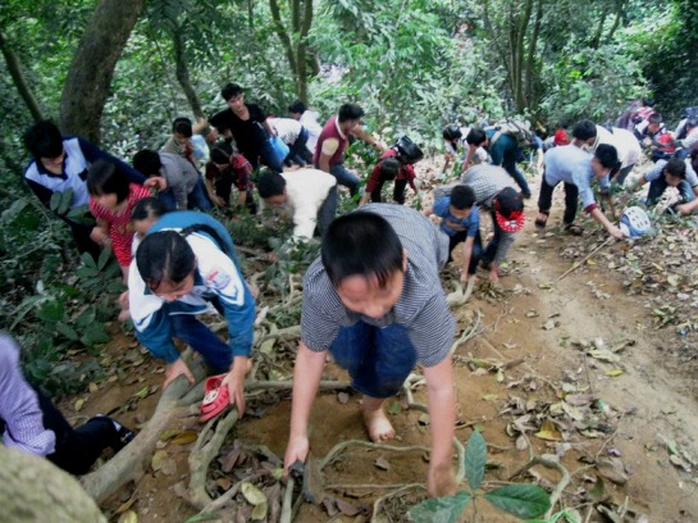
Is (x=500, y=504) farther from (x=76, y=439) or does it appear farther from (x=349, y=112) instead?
(x=349, y=112)

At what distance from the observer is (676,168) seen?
5.40 meters

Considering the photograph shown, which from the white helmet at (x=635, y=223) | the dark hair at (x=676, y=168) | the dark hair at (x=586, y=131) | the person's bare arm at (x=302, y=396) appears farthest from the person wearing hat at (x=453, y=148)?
the person's bare arm at (x=302, y=396)

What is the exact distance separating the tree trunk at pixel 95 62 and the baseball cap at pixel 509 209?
3.59 meters

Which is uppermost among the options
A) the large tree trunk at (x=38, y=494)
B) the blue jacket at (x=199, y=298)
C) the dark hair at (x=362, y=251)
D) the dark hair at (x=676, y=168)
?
the large tree trunk at (x=38, y=494)

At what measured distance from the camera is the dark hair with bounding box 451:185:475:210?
4086mm

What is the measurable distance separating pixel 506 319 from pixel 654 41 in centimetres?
1236

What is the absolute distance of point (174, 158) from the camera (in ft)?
15.6

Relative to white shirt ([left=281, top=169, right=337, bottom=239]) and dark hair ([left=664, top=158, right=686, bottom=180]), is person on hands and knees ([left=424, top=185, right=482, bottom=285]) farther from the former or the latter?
dark hair ([left=664, top=158, right=686, bottom=180])

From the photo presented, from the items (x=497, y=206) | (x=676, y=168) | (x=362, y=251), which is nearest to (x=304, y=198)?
(x=497, y=206)

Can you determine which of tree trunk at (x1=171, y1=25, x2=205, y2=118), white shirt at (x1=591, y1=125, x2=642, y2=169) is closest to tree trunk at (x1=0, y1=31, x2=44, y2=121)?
tree trunk at (x1=171, y1=25, x2=205, y2=118)

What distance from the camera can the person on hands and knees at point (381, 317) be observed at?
1.51 meters

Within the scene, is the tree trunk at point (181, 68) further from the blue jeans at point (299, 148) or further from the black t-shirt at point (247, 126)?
the blue jeans at point (299, 148)

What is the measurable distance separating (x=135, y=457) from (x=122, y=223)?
72.2 inches

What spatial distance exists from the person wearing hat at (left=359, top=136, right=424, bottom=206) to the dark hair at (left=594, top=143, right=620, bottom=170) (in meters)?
1.96
